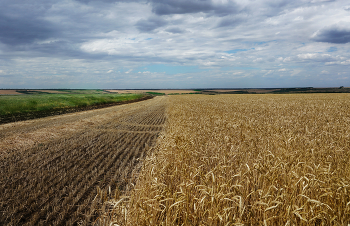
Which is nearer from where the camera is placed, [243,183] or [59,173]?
[243,183]

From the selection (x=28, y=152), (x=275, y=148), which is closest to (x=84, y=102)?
(x=28, y=152)

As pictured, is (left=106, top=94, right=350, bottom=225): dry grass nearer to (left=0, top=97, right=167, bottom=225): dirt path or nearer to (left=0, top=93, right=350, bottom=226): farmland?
(left=0, top=93, right=350, bottom=226): farmland

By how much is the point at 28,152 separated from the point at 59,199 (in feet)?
17.3

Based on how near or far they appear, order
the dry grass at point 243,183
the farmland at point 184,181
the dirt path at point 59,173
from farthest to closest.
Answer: the dirt path at point 59,173, the farmland at point 184,181, the dry grass at point 243,183

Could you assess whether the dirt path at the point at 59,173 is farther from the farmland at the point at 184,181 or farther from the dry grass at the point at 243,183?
the dry grass at the point at 243,183

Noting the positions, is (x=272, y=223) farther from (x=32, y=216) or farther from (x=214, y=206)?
(x=32, y=216)

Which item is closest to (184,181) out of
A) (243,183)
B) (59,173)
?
(243,183)

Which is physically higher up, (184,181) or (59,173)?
(184,181)

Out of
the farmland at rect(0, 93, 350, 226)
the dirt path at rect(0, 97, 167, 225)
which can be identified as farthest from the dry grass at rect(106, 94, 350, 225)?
the dirt path at rect(0, 97, 167, 225)

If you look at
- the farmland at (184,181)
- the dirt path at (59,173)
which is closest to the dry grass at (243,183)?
the farmland at (184,181)

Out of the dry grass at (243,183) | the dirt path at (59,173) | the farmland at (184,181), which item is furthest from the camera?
the dirt path at (59,173)

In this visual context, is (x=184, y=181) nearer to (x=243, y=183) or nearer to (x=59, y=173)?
(x=243, y=183)

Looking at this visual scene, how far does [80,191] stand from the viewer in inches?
210

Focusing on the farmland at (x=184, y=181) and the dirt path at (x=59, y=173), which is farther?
the dirt path at (x=59, y=173)
